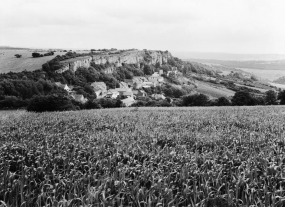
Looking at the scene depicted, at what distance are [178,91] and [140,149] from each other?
189 metres

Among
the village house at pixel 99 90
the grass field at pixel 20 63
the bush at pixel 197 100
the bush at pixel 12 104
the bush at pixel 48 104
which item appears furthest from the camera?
the grass field at pixel 20 63

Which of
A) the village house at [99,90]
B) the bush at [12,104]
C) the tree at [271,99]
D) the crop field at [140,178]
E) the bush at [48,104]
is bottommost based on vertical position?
the village house at [99,90]

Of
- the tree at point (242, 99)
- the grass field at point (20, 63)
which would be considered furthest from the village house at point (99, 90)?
the tree at point (242, 99)

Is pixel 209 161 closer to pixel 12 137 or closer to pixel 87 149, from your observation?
pixel 87 149

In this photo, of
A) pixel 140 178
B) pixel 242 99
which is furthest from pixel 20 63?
pixel 140 178

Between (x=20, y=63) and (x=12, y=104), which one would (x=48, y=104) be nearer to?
(x=12, y=104)

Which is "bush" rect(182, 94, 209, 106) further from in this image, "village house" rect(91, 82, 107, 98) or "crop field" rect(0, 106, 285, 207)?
"village house" rect(91, 82, 107, 98)

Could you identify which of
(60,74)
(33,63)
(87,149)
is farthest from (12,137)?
(33,63)

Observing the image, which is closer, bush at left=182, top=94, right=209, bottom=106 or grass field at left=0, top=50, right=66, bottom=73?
bush at left=182, top=94, right=209, bottom=106

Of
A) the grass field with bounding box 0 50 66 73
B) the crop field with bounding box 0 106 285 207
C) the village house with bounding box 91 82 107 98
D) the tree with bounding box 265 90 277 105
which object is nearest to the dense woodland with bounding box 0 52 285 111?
the tree with bounding box 265 90 277 105

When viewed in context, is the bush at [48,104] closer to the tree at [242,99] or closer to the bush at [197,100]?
the bush at [197,100]

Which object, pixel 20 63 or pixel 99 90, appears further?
pixel 20 63

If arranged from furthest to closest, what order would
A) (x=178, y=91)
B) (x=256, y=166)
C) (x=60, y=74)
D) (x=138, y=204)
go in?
(x=178, y=91) < (x=60, y=74) < (x=256, y=166) < (x=138, y=204)

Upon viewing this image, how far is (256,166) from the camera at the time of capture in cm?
748
